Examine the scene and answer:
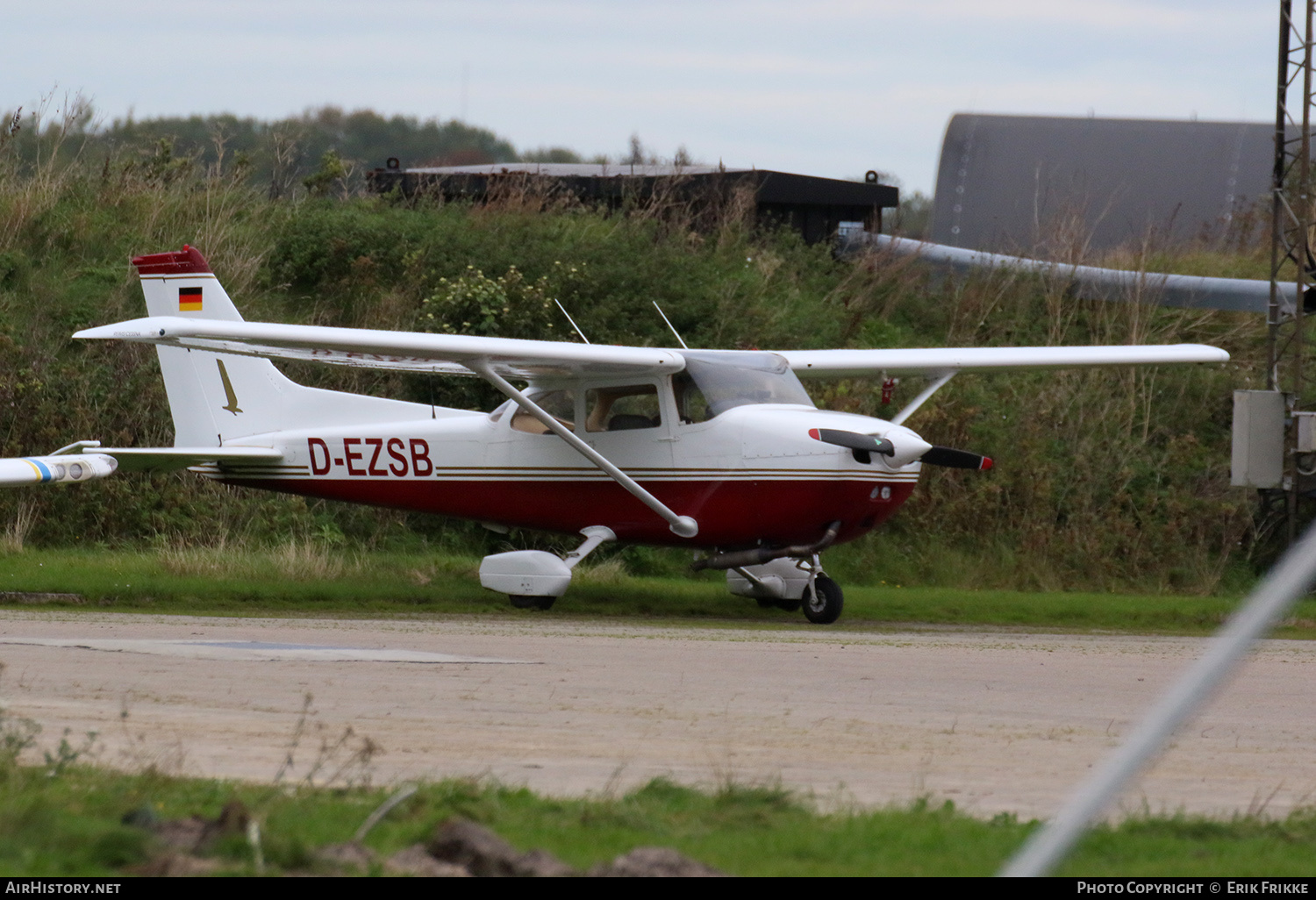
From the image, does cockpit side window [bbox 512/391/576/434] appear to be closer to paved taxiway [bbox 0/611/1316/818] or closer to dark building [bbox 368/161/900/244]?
paved taxiway [bbox 0/611/1316/818]

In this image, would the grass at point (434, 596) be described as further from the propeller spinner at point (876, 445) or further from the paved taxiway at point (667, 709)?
the paved taxiway at point (667, 709)

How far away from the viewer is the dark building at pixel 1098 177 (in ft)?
96.1

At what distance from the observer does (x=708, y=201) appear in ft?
96.3

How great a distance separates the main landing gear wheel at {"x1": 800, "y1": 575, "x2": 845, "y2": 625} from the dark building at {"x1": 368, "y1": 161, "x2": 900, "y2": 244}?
15.2 m

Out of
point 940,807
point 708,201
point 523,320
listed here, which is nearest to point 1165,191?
point 708,201

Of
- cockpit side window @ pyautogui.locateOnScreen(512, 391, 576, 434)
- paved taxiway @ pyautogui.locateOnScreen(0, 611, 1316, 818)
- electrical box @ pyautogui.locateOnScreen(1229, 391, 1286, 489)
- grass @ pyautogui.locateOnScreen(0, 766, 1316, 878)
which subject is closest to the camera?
grass @ pyautogui.locateOnScreen(0, 766, 1316, 878)

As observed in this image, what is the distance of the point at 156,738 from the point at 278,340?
7119 millimetres

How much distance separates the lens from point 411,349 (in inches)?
533

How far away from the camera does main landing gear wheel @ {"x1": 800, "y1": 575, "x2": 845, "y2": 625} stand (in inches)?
575

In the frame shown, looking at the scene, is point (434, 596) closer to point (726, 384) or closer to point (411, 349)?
point (411, 349)

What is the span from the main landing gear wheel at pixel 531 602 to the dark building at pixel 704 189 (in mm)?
14911

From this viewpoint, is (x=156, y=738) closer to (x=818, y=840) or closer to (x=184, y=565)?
(x=818, y=840)

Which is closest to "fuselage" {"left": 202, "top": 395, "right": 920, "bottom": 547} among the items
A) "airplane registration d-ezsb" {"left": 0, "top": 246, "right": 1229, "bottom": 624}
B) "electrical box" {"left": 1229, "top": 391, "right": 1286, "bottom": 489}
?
"airplane registration d-ezsb" {"left": 0, "top": 246, "right": 1229, "bottom": 624}

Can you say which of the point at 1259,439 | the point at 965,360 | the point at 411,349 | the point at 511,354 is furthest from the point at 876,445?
the point at 1259,439
